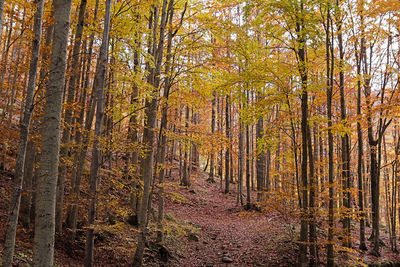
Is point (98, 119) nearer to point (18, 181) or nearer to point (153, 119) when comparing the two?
point (153, 119)

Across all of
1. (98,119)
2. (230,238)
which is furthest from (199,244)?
(98,119)

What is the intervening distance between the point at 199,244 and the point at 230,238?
1.70 meters

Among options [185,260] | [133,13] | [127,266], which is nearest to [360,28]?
[133,13]

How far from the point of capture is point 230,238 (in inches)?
472

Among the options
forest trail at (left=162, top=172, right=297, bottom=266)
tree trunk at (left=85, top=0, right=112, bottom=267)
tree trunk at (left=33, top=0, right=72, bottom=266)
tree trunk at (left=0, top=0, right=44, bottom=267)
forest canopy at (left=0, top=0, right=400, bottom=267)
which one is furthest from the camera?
forest trail at (left=162, top=172, right=297, bottom=266)

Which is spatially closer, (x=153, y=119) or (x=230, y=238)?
(x=153, y=119)

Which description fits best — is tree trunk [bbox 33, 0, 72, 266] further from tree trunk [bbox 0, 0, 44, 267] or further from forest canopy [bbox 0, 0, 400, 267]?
tree trunk [bbox 0, 0, 44, 267]

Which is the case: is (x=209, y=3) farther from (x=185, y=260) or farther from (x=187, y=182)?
(x=187, y=182)

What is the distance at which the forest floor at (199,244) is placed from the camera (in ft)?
23.2

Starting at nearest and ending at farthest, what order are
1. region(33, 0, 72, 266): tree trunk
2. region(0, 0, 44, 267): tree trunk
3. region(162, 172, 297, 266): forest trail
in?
region(33, 0, 72, 266): tree trunk
region(0, 0, 44, 267): tree trunk
region(162, 172, 297, 266): forest trail

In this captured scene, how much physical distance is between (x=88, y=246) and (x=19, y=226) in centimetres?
273

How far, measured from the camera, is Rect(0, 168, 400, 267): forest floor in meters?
7.08

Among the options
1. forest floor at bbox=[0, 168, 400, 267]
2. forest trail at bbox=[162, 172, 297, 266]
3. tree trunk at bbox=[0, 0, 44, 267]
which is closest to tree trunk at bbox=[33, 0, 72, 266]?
tree trunk at bbox=[0, 0, 44, 267]

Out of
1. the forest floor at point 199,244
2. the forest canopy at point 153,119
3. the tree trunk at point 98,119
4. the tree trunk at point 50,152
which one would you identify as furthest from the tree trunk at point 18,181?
the forest floor at point 199,244
